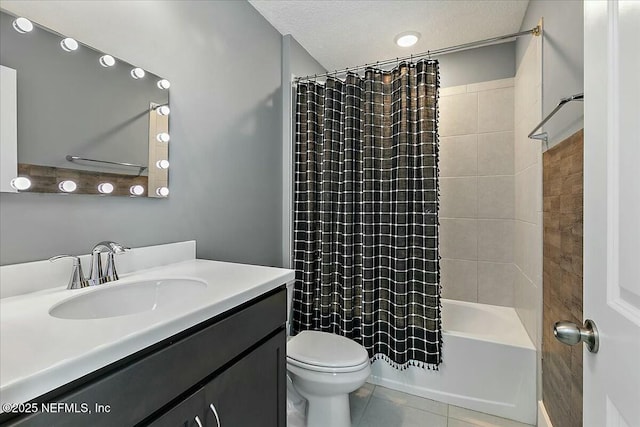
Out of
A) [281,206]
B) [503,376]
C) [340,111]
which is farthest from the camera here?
[281,206]

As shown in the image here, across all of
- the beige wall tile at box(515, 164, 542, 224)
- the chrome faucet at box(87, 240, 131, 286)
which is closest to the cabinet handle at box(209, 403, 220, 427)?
the chrome faucet at box(87, 240, 131, 286)

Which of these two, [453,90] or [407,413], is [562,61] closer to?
[453,90]

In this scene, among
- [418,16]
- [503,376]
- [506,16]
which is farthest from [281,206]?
[506,16]

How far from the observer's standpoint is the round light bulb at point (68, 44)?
104 centimetres

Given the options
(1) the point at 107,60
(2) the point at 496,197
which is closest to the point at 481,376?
(2) the point at 496,197

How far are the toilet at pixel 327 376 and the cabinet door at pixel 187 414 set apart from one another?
0.82 meters

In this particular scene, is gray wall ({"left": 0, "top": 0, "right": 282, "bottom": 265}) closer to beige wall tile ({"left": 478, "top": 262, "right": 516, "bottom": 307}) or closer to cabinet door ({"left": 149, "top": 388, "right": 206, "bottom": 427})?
cabinet door ({"left": 149, "top": 388, "right": 206, "bottom": 427})

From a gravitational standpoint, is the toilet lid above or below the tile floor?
above

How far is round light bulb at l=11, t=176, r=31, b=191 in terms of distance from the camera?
0.92 meters

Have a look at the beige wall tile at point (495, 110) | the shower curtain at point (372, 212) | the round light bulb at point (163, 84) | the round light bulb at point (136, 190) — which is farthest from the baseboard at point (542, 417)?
the round light bulb at point (163, 84)

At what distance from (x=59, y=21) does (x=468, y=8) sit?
211cm

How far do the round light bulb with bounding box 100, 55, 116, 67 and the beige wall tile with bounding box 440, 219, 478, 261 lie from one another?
93.5 inches

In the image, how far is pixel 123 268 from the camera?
1187mm

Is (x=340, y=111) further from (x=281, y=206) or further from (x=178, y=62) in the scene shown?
(x=178, y=62)
